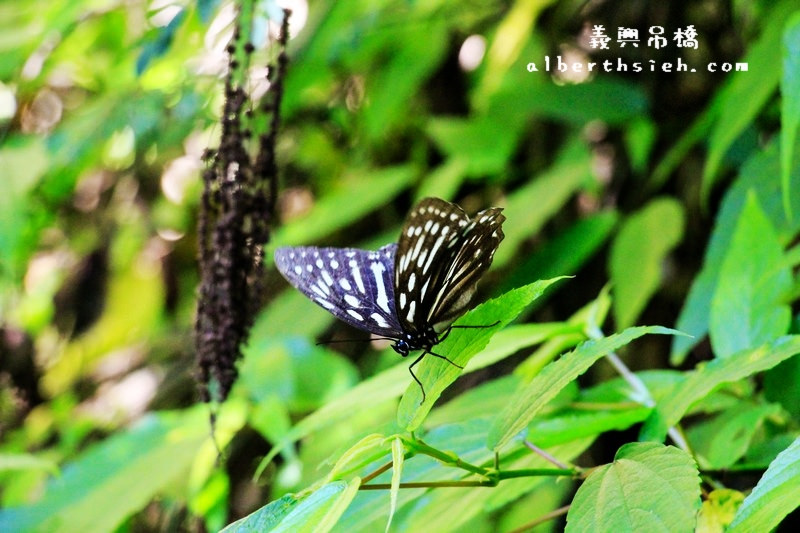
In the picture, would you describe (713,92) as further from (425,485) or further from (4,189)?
(4,189)

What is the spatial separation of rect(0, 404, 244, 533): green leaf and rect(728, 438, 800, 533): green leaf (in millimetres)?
858

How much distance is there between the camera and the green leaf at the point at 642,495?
515mm

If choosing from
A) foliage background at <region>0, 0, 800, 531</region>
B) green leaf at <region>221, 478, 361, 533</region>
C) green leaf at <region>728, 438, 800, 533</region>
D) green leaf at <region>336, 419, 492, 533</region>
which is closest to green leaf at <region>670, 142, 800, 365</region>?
foliage background at <region>0, 0, 800, 531</region>

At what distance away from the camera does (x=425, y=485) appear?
637mm

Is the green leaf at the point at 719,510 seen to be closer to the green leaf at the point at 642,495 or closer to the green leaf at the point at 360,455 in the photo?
the green leaf at the point at 642,495

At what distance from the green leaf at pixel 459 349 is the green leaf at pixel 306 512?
0.28ft

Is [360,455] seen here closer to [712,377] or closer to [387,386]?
[387,386]

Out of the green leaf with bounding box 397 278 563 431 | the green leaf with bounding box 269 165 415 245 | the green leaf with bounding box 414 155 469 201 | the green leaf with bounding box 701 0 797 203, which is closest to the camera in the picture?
the green leaf with bounding box 397 278 563 431

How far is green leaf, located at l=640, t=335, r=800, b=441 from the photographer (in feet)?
2.15

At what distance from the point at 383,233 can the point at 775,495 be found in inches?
61.2

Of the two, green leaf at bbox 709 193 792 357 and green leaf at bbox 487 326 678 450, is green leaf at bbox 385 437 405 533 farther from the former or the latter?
green leaf at bbox 709 193 792 357

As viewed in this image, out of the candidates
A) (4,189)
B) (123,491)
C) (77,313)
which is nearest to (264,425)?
(123,491)

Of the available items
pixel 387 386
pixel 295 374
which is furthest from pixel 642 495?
pixel 295 374

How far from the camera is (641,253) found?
146 centimetres
